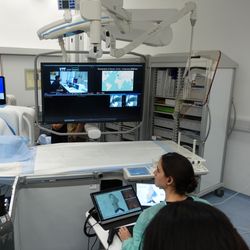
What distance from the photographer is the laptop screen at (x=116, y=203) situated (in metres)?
1.66

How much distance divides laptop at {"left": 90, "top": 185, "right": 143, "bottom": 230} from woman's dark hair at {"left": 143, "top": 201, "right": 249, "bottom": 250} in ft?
3.60

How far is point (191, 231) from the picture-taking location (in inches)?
22.1

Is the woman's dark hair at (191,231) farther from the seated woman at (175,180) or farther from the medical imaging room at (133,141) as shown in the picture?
the seated woman at (175,180)

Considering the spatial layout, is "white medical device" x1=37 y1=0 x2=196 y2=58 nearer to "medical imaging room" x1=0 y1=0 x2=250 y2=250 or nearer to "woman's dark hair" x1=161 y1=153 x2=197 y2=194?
"medical imaging room" x1=0 y1=0 x2=250 y2=250

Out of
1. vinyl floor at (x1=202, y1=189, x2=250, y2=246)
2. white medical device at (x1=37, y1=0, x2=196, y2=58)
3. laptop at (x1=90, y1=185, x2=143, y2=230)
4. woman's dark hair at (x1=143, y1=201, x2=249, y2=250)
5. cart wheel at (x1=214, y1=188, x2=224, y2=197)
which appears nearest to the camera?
woman's dark hair at (x1=143, y1=201, x2=249, y2=250)

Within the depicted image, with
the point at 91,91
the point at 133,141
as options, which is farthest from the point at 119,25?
the point at 133,141

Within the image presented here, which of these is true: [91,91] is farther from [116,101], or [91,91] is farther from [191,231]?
[191,231]

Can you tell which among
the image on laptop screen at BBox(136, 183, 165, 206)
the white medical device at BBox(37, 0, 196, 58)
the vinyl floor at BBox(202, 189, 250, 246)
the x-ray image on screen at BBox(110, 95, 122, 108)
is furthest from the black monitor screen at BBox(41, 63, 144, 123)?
the vinyl floor at BBox(202, 189, 250, 246)

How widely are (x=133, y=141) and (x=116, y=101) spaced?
47 cm

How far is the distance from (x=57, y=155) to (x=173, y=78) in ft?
6.17

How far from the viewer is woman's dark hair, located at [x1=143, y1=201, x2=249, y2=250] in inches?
21.5

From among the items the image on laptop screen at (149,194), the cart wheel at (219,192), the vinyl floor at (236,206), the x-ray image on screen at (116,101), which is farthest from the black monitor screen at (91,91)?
the cart wheel at (219,192)

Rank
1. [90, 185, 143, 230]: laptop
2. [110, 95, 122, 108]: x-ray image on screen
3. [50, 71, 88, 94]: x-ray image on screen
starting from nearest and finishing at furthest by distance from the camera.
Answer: [90, 185, 143, 230]: laptop, [50, 71, 88, 94]: x-ray image on screen, [110, 95, 122, 108]: x-ray image on screen

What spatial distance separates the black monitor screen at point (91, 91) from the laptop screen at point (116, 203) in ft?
2.57
